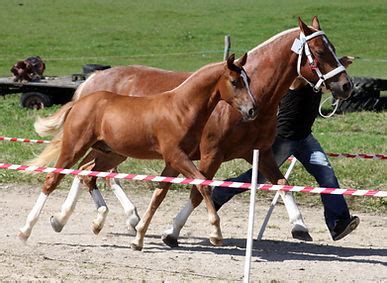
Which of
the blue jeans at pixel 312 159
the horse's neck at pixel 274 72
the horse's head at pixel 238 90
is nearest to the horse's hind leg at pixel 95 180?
the blue jeans at pixel 312 159

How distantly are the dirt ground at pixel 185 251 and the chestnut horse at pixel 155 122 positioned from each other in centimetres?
35

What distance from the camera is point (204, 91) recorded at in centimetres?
948

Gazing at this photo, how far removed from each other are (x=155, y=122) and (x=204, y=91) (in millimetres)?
569

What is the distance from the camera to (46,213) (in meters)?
11.9

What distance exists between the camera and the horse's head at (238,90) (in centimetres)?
918

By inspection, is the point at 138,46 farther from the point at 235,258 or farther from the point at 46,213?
the point at 235,258

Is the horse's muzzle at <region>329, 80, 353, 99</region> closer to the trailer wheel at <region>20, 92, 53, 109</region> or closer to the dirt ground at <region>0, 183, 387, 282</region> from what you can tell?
the dirt ground at <region>0, 183, 387, 282</region>

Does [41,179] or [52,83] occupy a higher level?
[41,179]

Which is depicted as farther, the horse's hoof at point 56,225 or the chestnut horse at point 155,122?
the horse's hoof at point 56,225

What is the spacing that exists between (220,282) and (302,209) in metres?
4.17

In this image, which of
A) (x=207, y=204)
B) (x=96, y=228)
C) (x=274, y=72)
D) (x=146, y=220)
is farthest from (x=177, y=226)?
(x=274, y=72)

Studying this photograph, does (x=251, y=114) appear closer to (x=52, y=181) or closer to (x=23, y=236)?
(x=52, y=181)

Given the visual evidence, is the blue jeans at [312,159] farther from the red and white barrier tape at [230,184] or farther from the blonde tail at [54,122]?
the blonde tail at [54,122]

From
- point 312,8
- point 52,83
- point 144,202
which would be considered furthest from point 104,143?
point 312,8
